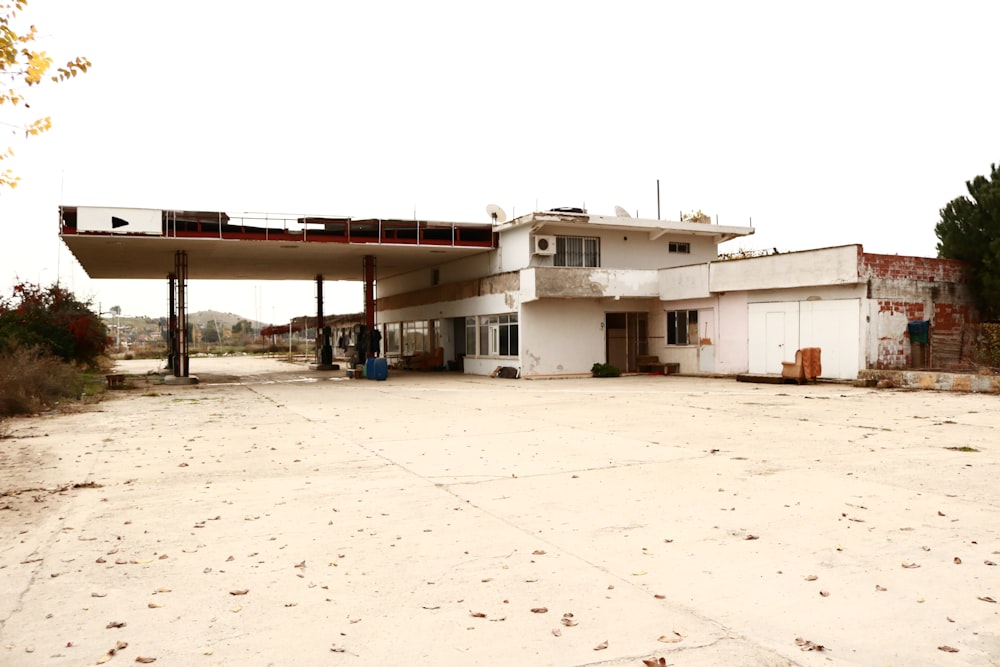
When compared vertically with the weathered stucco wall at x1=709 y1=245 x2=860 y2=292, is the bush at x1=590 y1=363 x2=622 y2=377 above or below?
below

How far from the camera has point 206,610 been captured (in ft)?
14.4

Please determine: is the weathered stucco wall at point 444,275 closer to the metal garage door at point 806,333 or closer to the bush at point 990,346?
the metal garage door at point 806,333

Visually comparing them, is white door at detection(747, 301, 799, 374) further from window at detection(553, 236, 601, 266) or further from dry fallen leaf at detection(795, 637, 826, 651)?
dry fallen leaf at detection(795, 637, 826, 651)

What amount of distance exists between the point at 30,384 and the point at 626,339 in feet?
69.9

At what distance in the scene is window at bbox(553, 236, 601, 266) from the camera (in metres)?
29.1

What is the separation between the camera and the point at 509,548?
554 cm

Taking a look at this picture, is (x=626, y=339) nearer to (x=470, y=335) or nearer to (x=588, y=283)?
(x=588, y=283)

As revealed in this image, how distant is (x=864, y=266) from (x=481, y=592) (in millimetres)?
20430

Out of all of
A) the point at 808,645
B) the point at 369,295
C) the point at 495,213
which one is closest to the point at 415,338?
the point at 369,295

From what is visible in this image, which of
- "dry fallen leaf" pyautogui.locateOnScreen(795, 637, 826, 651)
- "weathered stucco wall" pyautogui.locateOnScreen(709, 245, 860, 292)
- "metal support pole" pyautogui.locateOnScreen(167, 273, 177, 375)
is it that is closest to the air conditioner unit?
"weathered stucco wall" pyautogui.locateOnScreen(709, 245, 860, 292)

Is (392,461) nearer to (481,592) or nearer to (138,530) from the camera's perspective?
(138,530)

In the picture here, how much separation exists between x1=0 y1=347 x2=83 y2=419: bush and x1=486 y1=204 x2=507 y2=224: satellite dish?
53.1 ft

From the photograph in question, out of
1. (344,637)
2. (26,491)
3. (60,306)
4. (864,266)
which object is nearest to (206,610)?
(344,637)

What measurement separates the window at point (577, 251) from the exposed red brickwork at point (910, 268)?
10757 millimetres
